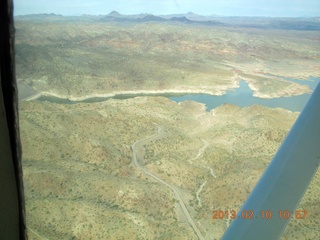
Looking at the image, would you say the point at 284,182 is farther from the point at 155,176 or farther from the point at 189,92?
the point at 189,92

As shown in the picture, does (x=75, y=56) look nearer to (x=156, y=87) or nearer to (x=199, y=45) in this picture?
(x=156, y=87)

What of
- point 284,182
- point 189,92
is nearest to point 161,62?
point 189,92

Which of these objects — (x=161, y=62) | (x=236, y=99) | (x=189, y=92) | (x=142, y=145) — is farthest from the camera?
(x=161, y=62)

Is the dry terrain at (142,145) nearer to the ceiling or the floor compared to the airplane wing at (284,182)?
nearer to the floor

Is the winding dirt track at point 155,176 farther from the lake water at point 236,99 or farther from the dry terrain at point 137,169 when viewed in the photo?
the lake water at point 236,99

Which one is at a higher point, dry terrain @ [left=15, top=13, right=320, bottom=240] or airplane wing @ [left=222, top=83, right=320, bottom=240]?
airplane wing @ [left=222, top=83, right=320, bottom=240]

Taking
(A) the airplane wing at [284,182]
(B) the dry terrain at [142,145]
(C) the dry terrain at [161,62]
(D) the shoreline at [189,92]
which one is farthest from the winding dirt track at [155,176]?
(D) the shoreline at [189,92]

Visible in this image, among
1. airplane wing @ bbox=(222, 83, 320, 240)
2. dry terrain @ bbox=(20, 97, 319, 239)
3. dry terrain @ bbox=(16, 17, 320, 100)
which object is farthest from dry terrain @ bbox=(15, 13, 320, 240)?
airplane wing @ bbox=(222, 83, 320, 240)

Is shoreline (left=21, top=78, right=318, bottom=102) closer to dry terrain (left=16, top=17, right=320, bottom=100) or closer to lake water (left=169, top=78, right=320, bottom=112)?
dry terrain (left=16, top=17, right=320, bottom=100)
